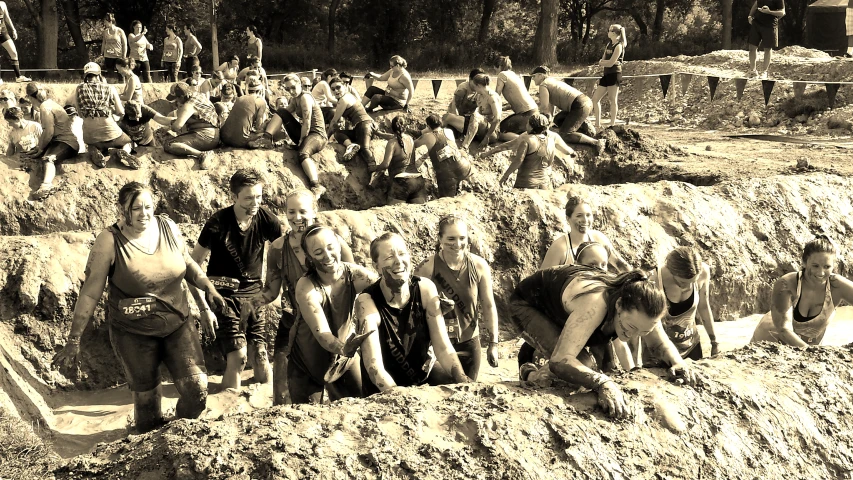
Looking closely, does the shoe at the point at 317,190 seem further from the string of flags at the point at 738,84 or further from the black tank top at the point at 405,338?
the black tank top at the point at 405,338

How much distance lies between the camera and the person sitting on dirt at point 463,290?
5.75 m

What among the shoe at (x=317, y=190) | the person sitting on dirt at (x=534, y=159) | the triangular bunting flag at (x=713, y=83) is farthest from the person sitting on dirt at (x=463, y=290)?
the triangular bunting flag at (x=713, y=83)

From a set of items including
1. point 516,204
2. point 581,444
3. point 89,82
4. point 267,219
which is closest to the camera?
point 581,444

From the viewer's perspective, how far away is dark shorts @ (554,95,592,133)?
13344 millimetres

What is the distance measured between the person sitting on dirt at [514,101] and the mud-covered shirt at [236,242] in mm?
7114

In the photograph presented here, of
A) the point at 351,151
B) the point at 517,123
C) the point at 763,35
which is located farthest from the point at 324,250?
the point at 763,35

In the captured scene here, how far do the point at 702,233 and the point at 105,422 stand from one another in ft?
19.2

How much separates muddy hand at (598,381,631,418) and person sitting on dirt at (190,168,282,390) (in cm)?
246

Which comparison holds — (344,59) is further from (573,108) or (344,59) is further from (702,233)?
(702,233)

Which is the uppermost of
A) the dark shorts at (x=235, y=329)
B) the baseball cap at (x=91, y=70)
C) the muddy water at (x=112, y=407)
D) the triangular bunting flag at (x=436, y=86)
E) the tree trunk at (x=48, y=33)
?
the tree trunk at (x=48, y=33)

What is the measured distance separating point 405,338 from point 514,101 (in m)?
8.58

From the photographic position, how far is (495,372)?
7.56 meters

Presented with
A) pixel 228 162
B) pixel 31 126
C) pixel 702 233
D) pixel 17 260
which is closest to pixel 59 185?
pixel 31 126

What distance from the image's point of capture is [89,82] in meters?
11.9
